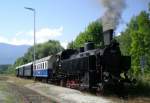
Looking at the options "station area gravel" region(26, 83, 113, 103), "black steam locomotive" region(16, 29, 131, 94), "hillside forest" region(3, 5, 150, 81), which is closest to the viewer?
"station area gravel" region(26, 83, 113, 103)

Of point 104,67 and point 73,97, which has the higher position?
point 104,67

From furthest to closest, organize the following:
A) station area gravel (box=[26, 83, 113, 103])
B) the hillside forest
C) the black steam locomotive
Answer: the hillside forest
the black steam locomotive
station area gravel (box=[26, 83, 113, 103])

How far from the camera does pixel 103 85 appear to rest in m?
22.3

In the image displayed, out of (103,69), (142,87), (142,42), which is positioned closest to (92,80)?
(103,69)

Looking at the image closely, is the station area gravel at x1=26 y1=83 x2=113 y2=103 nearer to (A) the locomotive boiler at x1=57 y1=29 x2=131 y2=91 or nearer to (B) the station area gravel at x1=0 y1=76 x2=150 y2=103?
(B) the station area gravel at x1=0 y1=76 x2=150 y2=103

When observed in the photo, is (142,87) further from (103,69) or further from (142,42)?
(142,42)

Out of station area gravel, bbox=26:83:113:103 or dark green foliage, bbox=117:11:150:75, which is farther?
dark green foliage, bbox=117:11:150:75

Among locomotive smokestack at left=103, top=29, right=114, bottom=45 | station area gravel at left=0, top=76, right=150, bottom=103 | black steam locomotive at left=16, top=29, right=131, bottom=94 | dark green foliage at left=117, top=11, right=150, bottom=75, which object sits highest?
dark green foliage at left=117, top=11, right=150, bottom=75

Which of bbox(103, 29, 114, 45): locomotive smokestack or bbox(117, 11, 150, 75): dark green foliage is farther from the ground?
bbox(117, 11, 150, 75): dark green foliage

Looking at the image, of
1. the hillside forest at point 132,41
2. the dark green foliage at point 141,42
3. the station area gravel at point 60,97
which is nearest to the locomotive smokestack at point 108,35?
the hillside forest at point 132,41

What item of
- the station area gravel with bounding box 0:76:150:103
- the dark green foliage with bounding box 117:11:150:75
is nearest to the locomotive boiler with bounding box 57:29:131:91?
the station area gravel with bounding box 0:76:150:103

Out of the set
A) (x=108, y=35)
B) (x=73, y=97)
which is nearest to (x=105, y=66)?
(x=108, y=35)

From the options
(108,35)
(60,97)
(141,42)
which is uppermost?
(141,42)

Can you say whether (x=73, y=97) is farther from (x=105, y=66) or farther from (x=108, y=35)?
(x=108, y=35)
